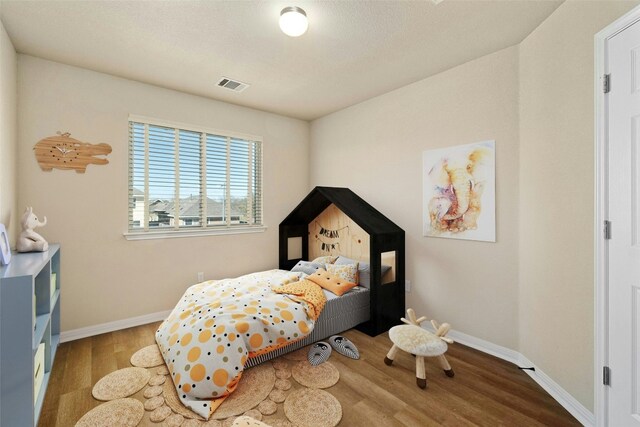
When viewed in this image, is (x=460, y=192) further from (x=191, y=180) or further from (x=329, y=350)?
(x=191, y=180)

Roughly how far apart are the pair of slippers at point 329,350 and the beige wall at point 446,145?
98cm

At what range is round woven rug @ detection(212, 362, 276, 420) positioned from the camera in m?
1.86

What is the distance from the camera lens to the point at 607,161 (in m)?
1.60

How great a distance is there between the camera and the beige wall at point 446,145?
8.29 ft

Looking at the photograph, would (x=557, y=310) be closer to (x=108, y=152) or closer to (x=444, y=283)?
(x=444, y=283)

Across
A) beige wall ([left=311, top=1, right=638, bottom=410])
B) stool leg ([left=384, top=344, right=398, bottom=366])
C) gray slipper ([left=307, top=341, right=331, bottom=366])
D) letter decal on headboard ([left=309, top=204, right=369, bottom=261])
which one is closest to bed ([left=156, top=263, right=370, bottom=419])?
gray slipper ([left=307, top=341, right=331, bottom=366])

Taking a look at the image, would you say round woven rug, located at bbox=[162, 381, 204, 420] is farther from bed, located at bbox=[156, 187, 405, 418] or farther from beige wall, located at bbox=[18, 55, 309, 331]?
beige wall, located at bbox=[18, 55, 309, 331]

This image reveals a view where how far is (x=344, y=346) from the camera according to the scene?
8.58 ft

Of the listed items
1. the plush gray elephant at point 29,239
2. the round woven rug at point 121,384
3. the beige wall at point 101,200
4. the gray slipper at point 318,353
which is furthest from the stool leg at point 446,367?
the plush gray elephant at point 29,239

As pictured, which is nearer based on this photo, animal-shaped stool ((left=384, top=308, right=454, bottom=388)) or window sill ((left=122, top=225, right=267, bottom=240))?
animal-shaped stool ((left=384, top=308, right=454, bottom=388))

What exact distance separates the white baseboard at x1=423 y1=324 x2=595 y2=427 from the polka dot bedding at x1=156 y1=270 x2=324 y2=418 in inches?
59.0

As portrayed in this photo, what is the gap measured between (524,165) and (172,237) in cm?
357

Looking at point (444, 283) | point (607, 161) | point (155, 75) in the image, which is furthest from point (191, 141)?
point (607, 161)

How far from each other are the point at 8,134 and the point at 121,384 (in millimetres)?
2120
